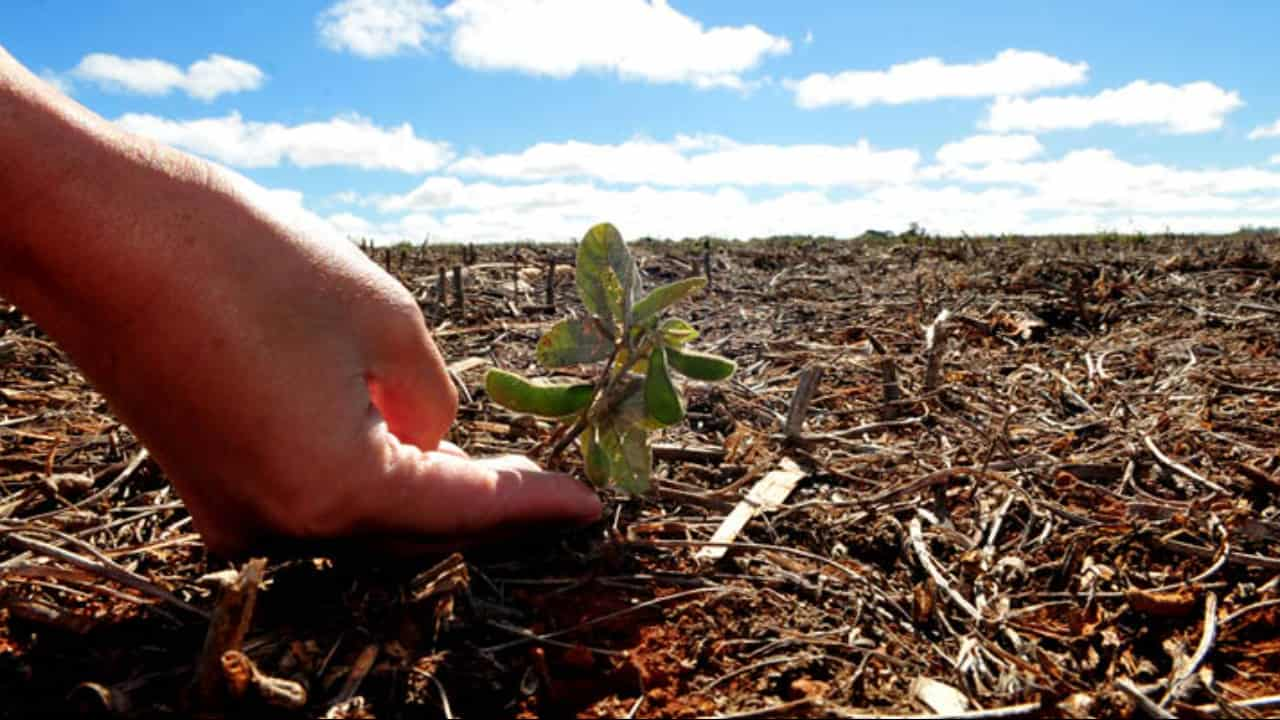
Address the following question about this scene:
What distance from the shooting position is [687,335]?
1.69m

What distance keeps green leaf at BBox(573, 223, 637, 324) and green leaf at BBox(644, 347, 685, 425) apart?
16 cm

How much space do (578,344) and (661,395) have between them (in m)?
0.24

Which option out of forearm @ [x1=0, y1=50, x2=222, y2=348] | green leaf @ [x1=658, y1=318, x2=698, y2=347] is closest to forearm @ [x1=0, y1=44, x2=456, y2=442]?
forearm @ [x1=0, y1=50, x2=222, y2=348]

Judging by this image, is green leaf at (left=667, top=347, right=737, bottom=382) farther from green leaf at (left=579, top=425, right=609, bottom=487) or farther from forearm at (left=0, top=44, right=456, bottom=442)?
forearm at (left=0, top=44, right=456, bottom=442)

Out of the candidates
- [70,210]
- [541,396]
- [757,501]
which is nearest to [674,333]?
[541,396]

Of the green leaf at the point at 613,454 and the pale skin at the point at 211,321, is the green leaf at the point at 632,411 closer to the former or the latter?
the green leaf at the point at 613,454

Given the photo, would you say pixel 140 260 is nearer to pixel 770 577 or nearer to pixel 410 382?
pixel 410 382

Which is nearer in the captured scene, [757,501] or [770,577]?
[770,577]

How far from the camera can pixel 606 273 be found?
170cm

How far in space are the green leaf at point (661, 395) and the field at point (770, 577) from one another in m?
0.25

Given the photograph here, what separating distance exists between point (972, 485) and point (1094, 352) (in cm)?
172

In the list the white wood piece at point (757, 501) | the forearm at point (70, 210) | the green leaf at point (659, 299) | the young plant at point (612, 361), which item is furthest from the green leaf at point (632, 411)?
the forearm at point (70, 210)

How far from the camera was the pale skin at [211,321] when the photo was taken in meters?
1.27

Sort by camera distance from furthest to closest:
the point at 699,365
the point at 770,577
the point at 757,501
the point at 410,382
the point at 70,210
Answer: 1. the point at 757,501
2. the point at 699,365
3. the point at 770,577
4. the point at 410,382
5. the point at 70,210
